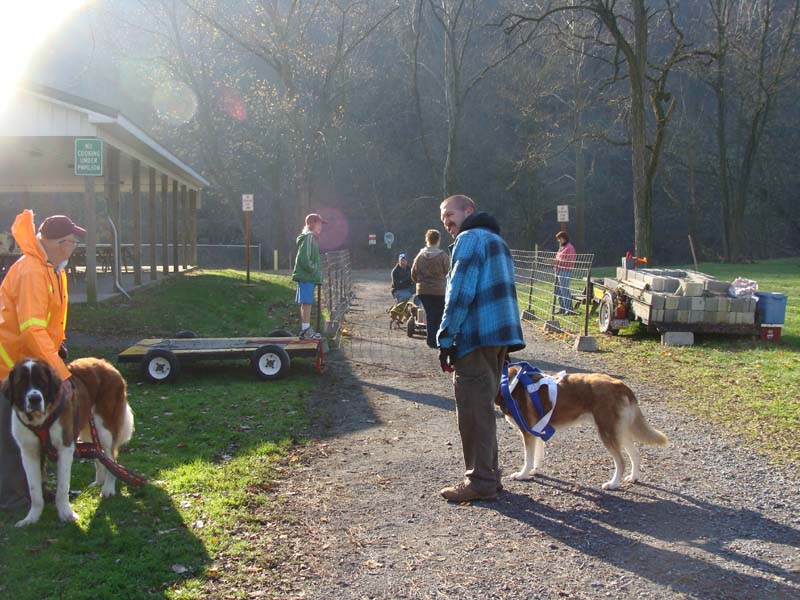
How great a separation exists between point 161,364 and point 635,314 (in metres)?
8.42

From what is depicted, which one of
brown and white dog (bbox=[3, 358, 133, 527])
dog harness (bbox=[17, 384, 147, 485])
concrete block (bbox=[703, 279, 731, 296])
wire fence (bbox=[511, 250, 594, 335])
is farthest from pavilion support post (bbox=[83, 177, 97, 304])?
concrete block (bbox=[703, 279, 731, 296])

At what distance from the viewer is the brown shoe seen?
510cm

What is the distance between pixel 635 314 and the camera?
13148 millimetres

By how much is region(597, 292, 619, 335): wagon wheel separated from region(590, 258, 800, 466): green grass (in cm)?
21

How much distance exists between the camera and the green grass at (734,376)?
23.5 ft

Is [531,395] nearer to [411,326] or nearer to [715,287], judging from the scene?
[715,287]

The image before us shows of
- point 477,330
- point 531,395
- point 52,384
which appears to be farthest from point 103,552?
point 531,395

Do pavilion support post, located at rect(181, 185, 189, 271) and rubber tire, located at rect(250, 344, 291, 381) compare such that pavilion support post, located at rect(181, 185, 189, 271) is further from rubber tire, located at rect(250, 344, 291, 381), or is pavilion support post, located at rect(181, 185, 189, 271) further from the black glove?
the black glove

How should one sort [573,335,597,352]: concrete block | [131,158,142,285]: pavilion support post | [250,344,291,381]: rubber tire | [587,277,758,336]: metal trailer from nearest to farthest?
[250,344,291,381]: rubber tire < [573,335,597,352]: concrete block < [587,277,758,336]: metal trailer < [131,158,142,285]: pavilion support post

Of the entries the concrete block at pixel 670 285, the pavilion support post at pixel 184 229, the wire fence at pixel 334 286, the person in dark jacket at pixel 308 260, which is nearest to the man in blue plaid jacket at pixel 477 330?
the person in dark jacket at pixel 308 260

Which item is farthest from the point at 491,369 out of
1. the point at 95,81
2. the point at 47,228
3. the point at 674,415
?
the point at 95,81

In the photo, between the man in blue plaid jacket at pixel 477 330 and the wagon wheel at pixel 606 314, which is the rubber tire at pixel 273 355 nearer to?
the man in blue plaid jacket at pixel 477 330

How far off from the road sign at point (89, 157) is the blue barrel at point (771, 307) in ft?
39.2

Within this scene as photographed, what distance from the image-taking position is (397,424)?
7.48 m
